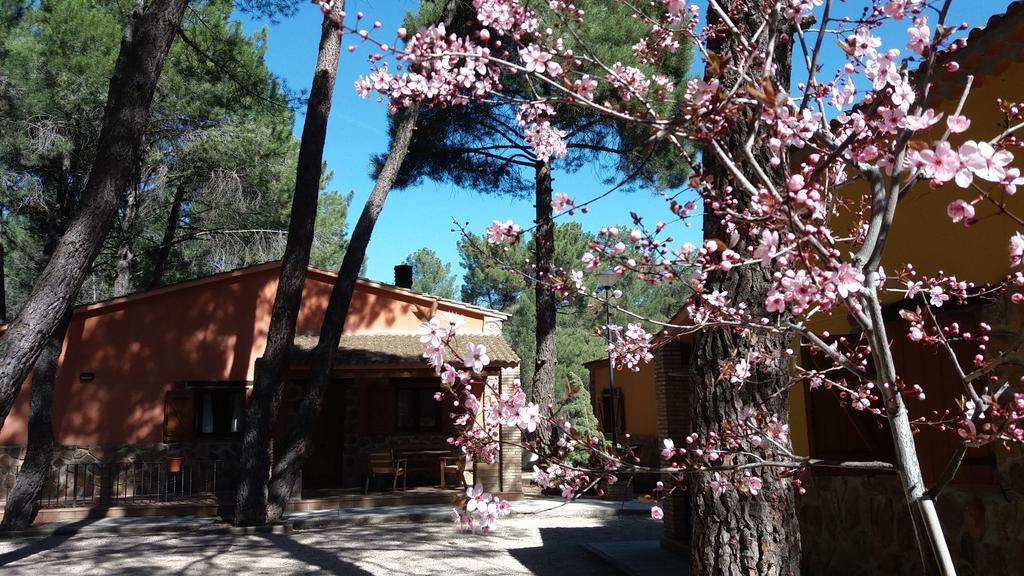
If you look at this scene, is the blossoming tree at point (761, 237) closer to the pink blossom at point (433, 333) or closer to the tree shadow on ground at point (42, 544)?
the pink blossom at point (433, 333)

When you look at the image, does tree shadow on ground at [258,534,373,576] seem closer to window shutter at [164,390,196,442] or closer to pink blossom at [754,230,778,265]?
window shutter at [164,390,196,442]

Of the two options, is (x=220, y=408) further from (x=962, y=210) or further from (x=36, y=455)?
(x=962, y=210)

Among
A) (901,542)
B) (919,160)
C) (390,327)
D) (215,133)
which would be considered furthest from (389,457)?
(919,160)

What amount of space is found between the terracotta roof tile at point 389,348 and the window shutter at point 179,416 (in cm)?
223

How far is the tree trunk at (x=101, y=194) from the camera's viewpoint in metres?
A: 5.57

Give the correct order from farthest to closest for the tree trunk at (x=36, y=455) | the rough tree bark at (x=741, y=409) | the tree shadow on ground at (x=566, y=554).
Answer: the tree trunk at (x=36, y=455)
the tree shadow on ground at (x=566, y=554)
the rough tree bark at (x=741, y=409)

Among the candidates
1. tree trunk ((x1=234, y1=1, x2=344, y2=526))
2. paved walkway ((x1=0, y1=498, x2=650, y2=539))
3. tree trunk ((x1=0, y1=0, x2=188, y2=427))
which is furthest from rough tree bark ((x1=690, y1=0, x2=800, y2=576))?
tree trunk ((x1=234, y1=1, x2=344, y2=526))

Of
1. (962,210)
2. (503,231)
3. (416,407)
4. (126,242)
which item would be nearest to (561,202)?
(503,231)

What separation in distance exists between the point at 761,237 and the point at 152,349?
13811mm

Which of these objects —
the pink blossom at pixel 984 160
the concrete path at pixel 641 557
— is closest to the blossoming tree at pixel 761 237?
the pink blossom at pixel 984 160

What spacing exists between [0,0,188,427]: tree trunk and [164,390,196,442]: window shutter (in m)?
7.61

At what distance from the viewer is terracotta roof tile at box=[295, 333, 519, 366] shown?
13.1 metres

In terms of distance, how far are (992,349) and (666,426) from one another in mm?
4529

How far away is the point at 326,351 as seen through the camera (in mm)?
10859
